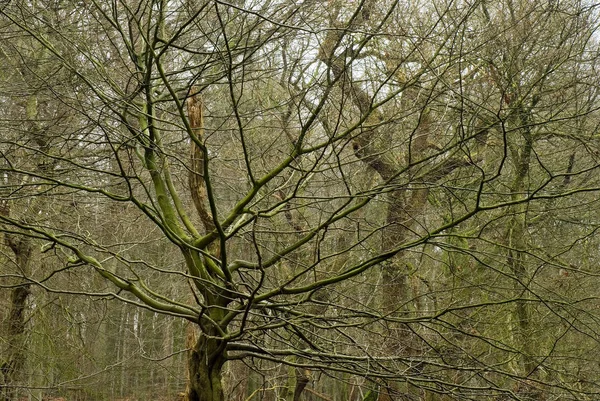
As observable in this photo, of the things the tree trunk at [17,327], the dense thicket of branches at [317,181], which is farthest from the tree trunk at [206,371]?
the tree trunk at [17,327]

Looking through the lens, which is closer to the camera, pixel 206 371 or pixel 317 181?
pixel 206 371

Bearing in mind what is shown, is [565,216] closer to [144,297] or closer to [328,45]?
[328,45]

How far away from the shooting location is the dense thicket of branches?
4.28 meters

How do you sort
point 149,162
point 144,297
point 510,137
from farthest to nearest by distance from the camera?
point 510,137 → point 149,162 → point 144,297

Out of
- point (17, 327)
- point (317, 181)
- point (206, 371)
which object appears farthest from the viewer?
point (17, 327)

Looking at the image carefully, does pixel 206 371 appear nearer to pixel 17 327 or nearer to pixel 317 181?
pixel 317 181

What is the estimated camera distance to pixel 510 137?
6.71 metres

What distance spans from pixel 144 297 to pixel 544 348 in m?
5.37

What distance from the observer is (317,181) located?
5059 mm

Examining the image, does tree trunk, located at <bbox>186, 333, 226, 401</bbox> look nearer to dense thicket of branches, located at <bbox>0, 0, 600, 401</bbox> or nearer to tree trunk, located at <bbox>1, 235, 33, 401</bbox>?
dense thicket of branches, located at <bbox>0, 0, 600, 401</bbox>

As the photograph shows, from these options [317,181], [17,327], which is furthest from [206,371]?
[17,327]

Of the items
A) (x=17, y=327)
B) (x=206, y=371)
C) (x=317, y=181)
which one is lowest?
(x=206, y=371)

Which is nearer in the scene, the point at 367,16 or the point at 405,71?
the point at 367,16

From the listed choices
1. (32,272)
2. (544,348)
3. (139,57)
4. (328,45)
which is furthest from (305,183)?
(32,272)
